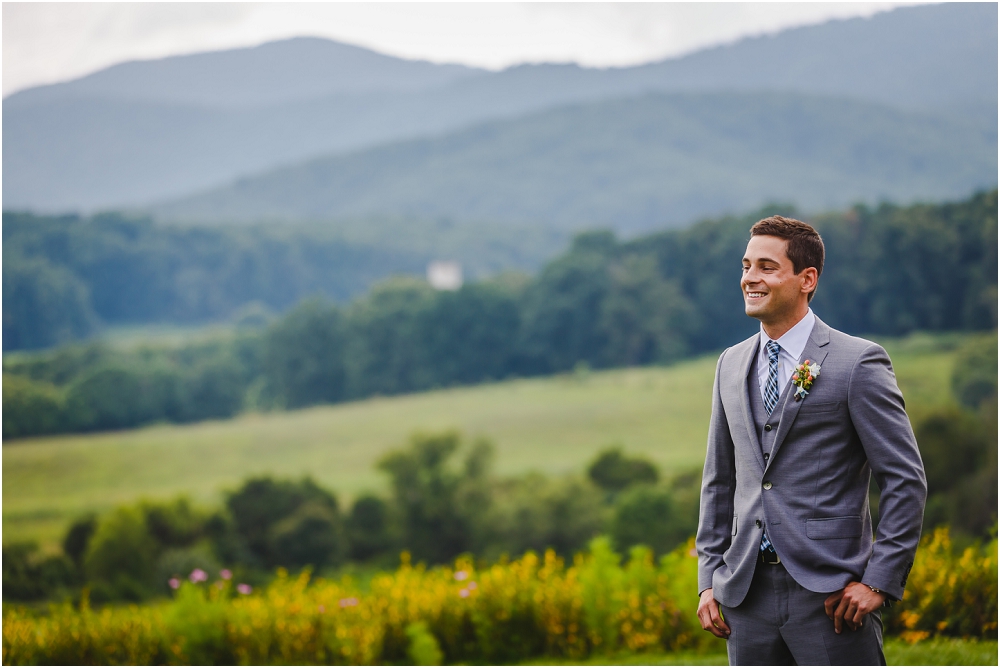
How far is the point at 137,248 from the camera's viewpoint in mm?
26266

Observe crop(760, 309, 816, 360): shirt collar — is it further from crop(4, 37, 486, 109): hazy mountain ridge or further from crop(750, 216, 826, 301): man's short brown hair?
crop(4, 37, 486, 109): hazy mountain ridge

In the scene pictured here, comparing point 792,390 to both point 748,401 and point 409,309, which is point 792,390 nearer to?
point 748,401

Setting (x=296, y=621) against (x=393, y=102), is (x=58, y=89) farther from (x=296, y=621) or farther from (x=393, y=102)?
(x=393, y=102)

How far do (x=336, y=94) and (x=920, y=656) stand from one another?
103 feet

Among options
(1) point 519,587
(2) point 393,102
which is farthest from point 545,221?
(1) point 519,587

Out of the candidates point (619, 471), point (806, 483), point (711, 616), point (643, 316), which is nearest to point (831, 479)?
point (806, 483)

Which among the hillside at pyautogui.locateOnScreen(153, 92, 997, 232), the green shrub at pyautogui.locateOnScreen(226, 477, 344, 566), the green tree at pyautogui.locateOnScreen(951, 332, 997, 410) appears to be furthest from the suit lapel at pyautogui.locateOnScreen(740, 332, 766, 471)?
the hillside at pyautogui.locateOnScreen(153, 92, 997, 232)

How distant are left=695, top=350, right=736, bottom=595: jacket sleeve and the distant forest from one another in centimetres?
1872

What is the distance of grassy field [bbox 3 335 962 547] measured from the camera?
22.0m

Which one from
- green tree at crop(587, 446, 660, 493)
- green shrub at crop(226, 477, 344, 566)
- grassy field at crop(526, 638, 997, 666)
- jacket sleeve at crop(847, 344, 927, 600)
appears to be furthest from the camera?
green tree at crop(587, 446, 660, 493)

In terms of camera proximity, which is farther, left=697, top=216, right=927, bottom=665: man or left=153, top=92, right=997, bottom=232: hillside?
left=153, top=92, right=997, bottom=232: hillside

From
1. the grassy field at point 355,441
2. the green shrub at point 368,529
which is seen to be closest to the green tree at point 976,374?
the grassy field at point 355,441

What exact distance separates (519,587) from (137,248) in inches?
984

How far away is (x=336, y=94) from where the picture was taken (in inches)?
1252
